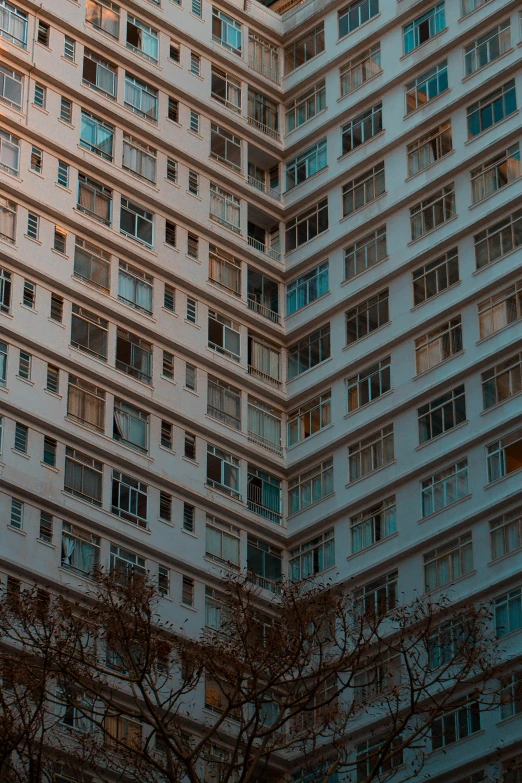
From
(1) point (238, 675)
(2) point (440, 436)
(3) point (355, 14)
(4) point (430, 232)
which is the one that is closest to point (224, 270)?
(4) point (430, 232)

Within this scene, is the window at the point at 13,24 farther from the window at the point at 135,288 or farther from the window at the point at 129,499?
the window at the point at 129,499

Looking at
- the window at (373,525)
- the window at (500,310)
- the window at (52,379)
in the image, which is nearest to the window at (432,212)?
the window at (500,310)

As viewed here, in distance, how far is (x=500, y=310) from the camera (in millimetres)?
66938

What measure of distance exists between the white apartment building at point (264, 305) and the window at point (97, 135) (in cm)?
8

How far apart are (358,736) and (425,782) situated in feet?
12.7

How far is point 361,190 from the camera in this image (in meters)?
74.1

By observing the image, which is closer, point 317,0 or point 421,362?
point 421,362

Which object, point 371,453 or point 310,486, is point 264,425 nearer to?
point 310,486

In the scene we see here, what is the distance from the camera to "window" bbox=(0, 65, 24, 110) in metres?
68.9

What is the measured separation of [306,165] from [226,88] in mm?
4562

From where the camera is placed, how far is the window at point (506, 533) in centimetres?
6319

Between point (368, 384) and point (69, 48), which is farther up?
point (69, 48)

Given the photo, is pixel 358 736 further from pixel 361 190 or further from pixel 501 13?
pixel 501 13

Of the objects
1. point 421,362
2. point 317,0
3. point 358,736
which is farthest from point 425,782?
point 317,0
